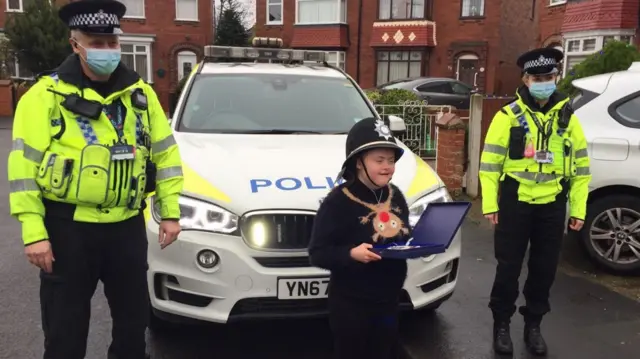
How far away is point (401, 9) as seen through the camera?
26.8 metres

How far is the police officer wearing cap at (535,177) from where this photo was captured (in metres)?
3.52

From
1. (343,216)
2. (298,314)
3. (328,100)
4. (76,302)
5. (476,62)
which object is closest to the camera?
(343,216)

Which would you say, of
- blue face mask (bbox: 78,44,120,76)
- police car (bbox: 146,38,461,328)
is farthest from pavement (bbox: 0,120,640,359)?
blue face mask (bbox: 78,44,120,76)

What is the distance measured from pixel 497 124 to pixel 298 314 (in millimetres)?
1637

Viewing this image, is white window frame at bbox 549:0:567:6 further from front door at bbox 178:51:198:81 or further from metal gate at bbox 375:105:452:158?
front door at bbox 178:51:198:81

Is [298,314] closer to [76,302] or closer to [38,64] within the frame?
[76,302]

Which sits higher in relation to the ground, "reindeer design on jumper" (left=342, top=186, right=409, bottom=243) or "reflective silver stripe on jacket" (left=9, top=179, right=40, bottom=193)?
"reflective silver stripe on jacket" (left=9, top=179, right=40, bottom=193)

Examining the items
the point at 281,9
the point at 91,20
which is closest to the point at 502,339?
the point at 91,20

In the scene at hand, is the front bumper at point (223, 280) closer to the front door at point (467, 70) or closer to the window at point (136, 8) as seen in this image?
the front door at point (467, 70)

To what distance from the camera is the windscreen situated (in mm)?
4656

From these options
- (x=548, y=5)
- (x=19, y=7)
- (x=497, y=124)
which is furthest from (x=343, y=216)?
(x=19, y=7)

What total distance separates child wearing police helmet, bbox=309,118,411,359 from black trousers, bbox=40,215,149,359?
920 millimetres

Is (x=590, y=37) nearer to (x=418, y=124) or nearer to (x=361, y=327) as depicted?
(x=418, y=124)

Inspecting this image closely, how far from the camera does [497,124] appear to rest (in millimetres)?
3586
